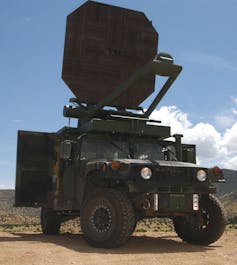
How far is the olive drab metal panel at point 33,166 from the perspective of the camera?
10750 millimetres

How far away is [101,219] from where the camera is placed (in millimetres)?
8469

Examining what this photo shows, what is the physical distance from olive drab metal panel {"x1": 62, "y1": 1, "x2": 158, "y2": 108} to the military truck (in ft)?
0.08

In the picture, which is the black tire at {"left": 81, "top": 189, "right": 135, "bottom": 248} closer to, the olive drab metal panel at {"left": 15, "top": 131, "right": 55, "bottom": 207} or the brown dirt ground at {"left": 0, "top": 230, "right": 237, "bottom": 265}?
the brown dirt ground at {"left": 0, "top": 230, "right": 237, "bottom": 265}

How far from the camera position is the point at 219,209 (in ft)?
30.6

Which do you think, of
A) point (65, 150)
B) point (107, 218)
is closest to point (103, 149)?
point (65, 150)

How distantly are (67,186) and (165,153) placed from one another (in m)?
2.30

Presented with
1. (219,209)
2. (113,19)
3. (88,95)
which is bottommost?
(219,209)

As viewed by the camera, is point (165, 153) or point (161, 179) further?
point (165, 153)

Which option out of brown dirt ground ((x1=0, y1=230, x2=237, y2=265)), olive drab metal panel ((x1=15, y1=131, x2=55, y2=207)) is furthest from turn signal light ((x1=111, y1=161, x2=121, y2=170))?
olive drab metal panel ((x1=15, y1=131, x2=55, y2=207))

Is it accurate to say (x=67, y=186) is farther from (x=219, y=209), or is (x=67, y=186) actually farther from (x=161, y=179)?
(x=219, y=209)

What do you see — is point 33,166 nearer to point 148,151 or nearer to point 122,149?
point 122,149

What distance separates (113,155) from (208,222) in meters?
2.38

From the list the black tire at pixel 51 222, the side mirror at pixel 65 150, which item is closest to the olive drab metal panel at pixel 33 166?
the black tire at pixel 51 222

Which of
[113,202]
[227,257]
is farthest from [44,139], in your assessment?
[227,257]
